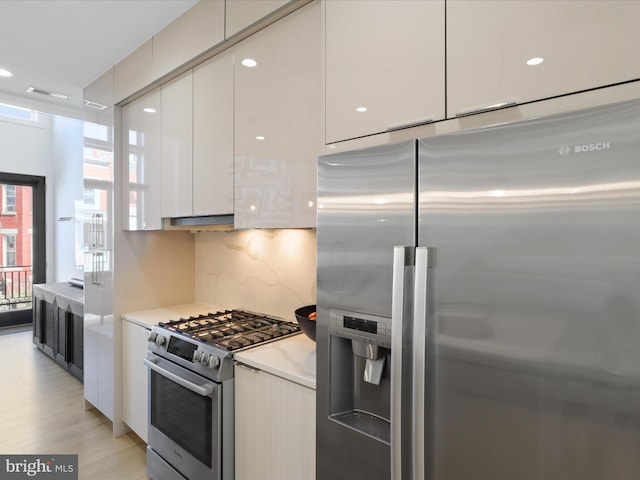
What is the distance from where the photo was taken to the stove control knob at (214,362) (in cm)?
175

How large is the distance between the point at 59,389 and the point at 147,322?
1954 millimetres

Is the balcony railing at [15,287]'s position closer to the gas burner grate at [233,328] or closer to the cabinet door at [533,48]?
the gas burner grate at [233,328]

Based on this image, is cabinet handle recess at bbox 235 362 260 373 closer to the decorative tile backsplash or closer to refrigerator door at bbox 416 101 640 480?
the decorative tile backsplash

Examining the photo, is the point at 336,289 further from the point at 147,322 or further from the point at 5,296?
the point at 5,296

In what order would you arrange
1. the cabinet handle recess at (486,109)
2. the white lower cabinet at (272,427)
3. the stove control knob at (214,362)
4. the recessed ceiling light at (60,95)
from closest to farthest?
the cabinet handle recess at (486,109), the white lower cabinet at (272,427), the stove control knob at (214,362), the recessed ceiling light at (60,95)

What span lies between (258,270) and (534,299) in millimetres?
1928

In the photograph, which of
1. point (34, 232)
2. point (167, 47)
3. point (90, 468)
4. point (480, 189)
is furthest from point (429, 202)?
point (34, 232)

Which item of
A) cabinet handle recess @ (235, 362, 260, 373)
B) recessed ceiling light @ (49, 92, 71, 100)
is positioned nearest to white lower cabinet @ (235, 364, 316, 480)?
cabinet handle recess @ (235, 362, 260, 373)

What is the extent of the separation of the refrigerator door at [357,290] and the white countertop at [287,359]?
6.7 inches

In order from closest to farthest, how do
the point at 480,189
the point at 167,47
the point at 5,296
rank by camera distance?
the point at 480,189 < the point at 167,47 < the point at 5,296

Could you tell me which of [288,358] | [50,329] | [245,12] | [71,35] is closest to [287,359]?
[288,358]

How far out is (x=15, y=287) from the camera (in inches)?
226

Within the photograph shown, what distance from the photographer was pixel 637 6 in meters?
0.81

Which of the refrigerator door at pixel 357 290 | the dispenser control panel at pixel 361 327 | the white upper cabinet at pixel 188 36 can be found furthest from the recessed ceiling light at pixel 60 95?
the dispenser control panel at pixel 361 327
